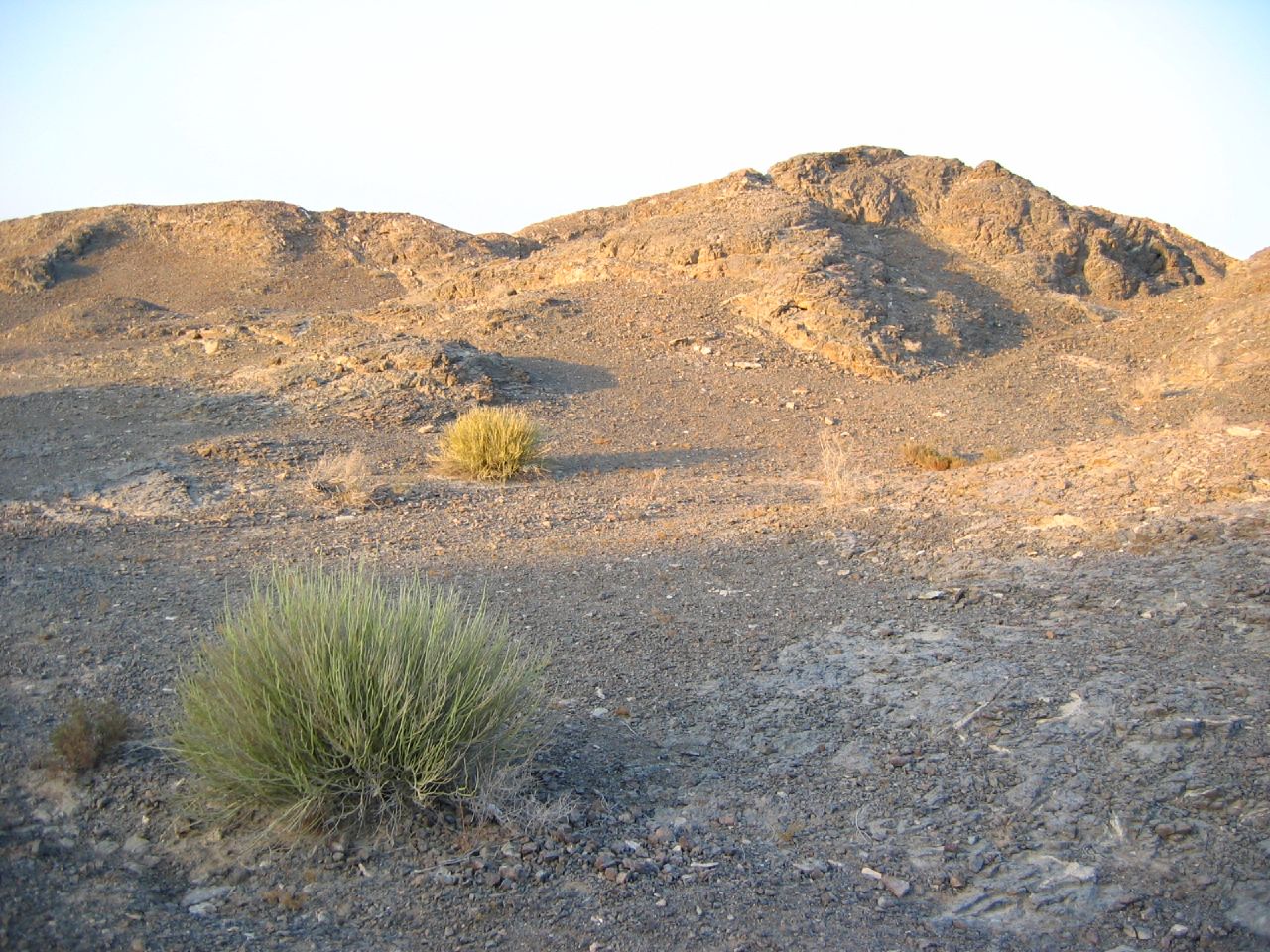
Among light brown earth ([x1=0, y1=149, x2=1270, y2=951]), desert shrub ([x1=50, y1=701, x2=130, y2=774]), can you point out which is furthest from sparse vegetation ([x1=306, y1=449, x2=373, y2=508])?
desert shrub ([x1=50, y1=701, x2=130, y2=774])

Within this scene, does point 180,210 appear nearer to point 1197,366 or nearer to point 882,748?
point 1197,366

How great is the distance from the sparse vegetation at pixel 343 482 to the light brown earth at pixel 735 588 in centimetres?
8

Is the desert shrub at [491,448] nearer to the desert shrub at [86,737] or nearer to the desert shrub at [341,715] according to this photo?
the desert shrub at [86,737]

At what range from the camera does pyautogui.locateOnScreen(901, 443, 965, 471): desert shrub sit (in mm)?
10578

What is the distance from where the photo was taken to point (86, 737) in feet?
12.7

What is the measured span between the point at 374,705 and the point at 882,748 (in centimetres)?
215

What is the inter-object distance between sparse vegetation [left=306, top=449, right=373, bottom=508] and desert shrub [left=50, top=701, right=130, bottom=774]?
5112 millimetres

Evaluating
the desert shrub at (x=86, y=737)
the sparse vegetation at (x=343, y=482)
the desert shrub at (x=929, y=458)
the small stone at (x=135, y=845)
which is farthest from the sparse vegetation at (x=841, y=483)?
the small stone at (x=135, y=845)

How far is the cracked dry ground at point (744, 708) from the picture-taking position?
3127mm

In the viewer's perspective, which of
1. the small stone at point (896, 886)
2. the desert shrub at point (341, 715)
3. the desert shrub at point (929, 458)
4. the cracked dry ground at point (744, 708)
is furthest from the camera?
the desert shrub at point (929, 458)

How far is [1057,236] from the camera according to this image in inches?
731

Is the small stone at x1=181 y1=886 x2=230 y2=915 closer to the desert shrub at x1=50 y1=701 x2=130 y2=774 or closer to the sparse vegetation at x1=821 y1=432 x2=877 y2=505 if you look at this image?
the desert shrub at x1=50 y1=701 x2=130 y2=774

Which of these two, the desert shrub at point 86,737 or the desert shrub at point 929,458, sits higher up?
the desert shrub at point 929,458

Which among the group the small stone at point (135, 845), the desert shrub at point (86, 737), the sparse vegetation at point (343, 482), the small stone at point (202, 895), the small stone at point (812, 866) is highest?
the sparse vegetation at point (343, 482)
